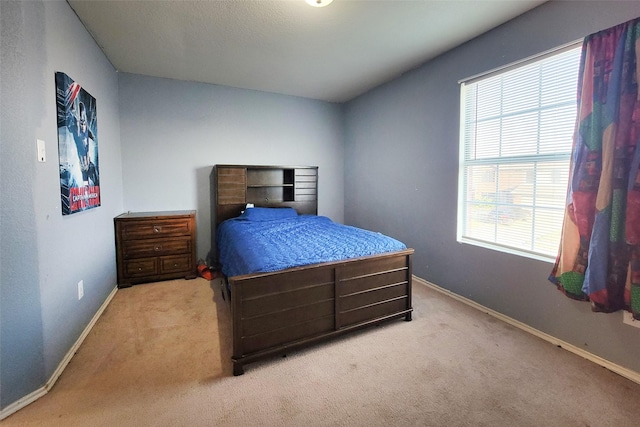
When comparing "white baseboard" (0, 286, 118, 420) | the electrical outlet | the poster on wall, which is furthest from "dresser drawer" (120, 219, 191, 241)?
the electrical outlet

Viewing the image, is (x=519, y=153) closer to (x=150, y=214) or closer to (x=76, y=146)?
(x=76, y=146)

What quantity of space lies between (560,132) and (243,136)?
138 inches

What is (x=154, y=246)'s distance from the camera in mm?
3305

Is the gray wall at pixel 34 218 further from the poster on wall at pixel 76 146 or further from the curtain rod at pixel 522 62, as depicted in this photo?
the curtain rod at pixel 522 62

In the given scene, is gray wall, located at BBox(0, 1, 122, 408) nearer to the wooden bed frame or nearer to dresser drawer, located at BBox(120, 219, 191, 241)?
dresser drawer, located at BBox(120, 219, 191, 241)

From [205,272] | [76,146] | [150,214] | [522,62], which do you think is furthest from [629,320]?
[150,214]

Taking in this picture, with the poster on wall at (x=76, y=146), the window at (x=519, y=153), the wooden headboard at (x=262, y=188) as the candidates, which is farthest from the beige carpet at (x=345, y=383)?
the wooden headboard at (x=262, y=188)

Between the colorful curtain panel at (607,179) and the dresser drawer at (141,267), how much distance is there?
3867 millimetres

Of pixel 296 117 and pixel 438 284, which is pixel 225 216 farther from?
pixel 438 284

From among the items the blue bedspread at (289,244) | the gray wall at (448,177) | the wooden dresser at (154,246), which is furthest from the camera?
the wooden dresser at (154,246)

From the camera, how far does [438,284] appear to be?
123 inches

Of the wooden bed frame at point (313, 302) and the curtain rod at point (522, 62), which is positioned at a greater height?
the curtain rod at point (522, 62)

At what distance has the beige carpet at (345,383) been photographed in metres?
1.46

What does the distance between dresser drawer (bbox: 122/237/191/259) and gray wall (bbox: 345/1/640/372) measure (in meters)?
2.51
